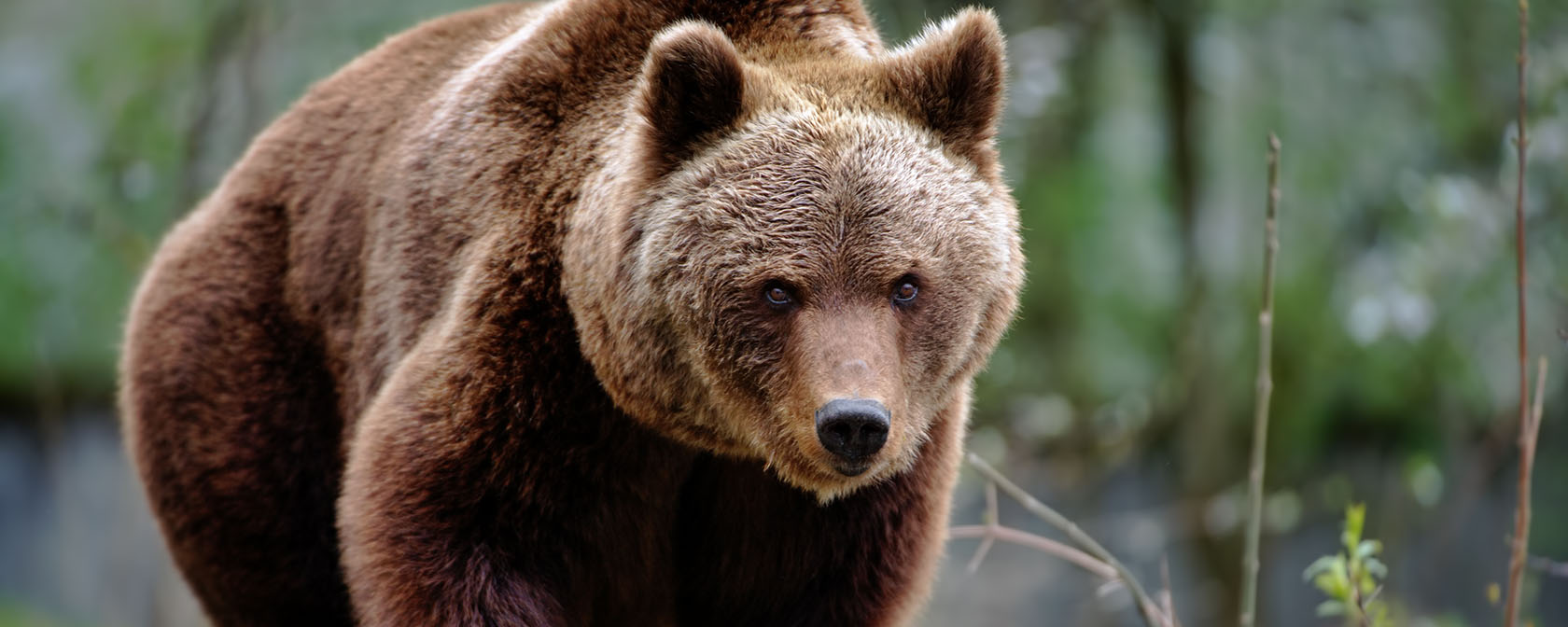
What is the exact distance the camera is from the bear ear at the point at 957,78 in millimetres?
4035

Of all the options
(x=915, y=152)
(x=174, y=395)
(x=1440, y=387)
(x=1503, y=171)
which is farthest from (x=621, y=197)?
(x=1440, y=387)

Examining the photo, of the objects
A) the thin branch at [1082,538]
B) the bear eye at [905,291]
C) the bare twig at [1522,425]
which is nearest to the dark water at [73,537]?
the thin branch at [1082,538]

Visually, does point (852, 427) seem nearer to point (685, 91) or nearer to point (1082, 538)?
point (685, 91)

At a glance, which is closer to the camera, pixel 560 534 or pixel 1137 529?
pixel 560 534

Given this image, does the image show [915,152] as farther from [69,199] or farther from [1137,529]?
[69,199]

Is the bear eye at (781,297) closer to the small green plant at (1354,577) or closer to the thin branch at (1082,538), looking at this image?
the thin branch at (1082,538)

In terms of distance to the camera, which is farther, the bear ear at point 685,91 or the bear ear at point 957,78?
the bear ear at point 957,78

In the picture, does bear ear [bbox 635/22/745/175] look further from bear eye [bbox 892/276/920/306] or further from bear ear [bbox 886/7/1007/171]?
bear eye [bbox 892/276/920/306]

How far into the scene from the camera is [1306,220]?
1173 centimetres

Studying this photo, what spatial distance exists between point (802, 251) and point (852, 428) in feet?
1.63

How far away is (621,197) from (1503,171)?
7.83m

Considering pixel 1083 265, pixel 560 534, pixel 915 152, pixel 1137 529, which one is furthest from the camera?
pixel 1083 265

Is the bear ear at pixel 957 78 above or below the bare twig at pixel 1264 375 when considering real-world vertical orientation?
above

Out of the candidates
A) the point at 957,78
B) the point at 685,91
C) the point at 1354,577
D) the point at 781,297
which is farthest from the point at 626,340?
the point at 1354,577
